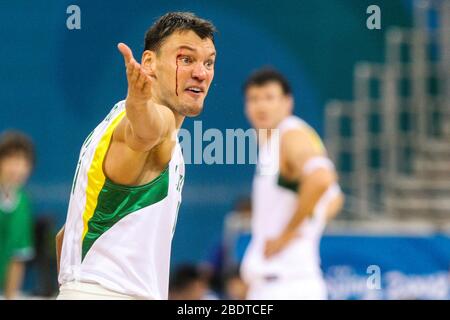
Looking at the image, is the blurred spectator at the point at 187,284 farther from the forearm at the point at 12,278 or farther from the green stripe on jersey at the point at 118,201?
the green stripe on jersey at the point at 118,201

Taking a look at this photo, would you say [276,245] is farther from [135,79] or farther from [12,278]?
[135,79]

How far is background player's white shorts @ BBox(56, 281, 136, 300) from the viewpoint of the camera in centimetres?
404

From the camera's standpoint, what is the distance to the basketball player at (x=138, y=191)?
156 inches

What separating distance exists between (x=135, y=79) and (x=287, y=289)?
348 centimetres

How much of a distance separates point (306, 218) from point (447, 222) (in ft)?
6.63

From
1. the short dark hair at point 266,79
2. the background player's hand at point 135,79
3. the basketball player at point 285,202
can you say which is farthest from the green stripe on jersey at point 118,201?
the basketball player at point 285,202

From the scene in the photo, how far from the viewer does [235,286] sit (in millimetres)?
7469

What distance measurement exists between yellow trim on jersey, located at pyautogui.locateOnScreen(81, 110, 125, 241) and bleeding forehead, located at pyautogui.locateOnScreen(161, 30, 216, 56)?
309 mm

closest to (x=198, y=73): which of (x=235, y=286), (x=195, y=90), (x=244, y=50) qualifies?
(x=195, y=90)

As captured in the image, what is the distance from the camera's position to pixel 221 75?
530 cm

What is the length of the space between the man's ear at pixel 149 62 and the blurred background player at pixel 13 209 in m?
3.03

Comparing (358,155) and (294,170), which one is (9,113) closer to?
(294,170)

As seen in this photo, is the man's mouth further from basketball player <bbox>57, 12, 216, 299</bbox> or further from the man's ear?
the man's ear
